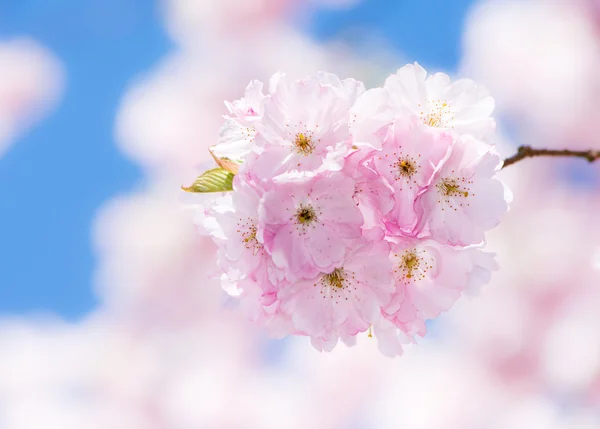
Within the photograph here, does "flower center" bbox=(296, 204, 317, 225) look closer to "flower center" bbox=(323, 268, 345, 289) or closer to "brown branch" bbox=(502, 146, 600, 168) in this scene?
"flower center" bbox=(323, 268, 345, 289)

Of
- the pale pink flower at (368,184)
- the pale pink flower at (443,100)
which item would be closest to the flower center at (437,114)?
the pale pink flower at (443,100)

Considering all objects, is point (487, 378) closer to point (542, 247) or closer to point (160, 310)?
point (542, 247)

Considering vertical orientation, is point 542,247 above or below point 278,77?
above

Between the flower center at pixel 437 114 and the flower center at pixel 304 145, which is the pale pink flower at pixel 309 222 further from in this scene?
the flower center at pixel 437 114

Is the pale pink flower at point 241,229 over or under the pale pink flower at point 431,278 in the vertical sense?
over

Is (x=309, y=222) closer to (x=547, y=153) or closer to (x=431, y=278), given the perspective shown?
(x=431, y=278)

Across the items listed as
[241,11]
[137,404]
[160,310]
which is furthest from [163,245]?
[241,11]
